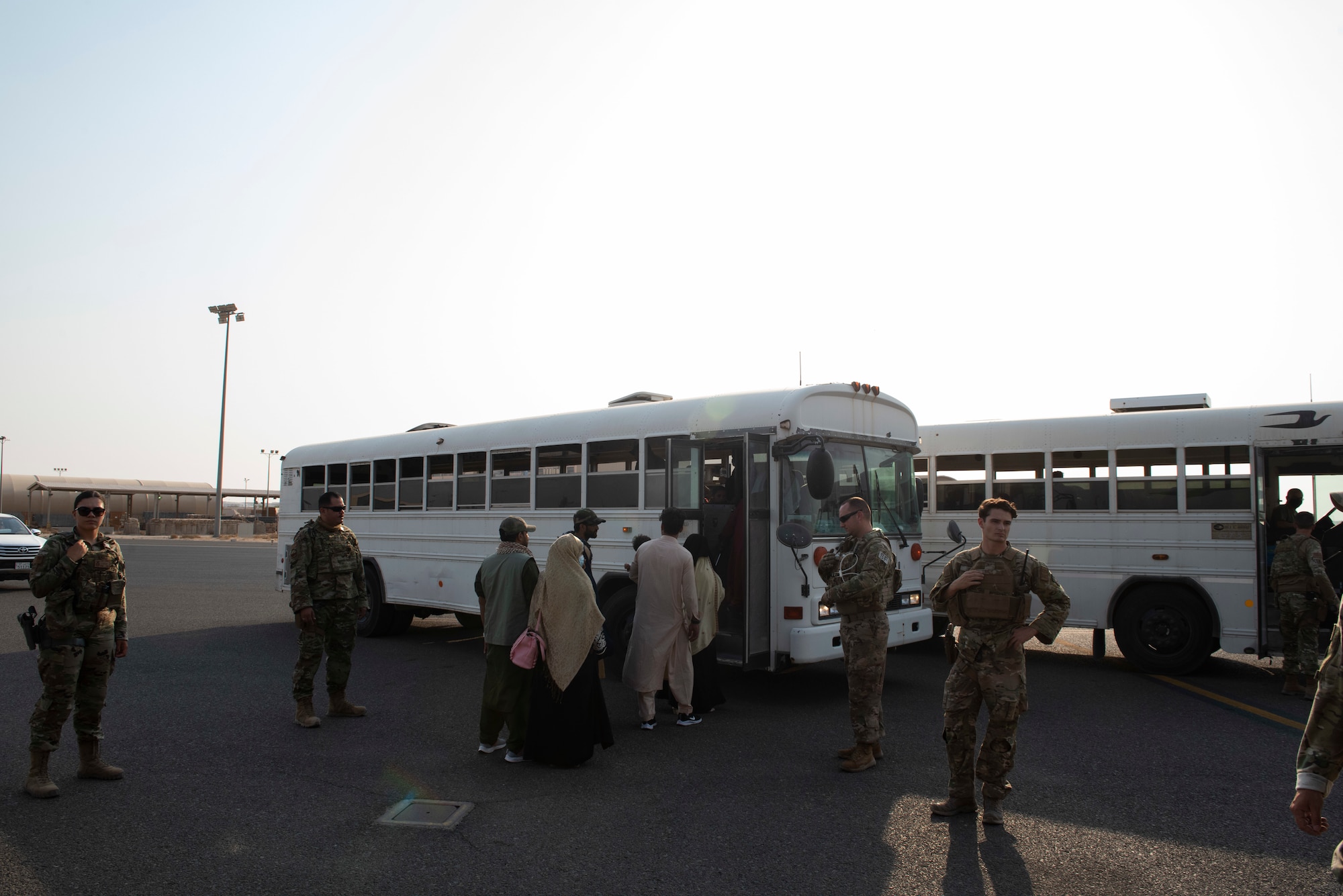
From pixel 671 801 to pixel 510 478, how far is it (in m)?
6.13

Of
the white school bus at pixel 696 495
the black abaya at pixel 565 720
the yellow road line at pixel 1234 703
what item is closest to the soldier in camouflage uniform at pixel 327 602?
the black abaya at pixel 565 720

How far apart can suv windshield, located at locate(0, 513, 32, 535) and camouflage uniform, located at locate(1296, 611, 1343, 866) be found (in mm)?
23371

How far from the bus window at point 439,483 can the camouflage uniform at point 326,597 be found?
159 inches

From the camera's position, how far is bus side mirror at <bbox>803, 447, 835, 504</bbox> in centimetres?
750

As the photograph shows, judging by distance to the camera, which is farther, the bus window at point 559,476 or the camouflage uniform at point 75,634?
the bus window at point 559,476

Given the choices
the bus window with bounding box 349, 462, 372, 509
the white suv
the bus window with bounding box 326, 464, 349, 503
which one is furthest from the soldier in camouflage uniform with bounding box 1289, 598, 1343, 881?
the white suv

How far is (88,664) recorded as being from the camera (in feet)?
18.7

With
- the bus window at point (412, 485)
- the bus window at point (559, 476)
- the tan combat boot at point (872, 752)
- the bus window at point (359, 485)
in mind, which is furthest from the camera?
the bus window at point (359, 485)

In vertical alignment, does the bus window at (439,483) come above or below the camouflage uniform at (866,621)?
above

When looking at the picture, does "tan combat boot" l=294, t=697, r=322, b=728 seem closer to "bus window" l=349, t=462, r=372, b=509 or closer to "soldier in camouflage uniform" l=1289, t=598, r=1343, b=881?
"bus window" l=349, t=462, r=372, b=509

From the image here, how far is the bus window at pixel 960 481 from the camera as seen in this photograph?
11.1 m

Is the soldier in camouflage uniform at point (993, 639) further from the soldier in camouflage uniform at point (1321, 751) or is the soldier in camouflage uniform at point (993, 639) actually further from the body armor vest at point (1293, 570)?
the body armor vest at point (1293, 570)

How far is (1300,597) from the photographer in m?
8.59

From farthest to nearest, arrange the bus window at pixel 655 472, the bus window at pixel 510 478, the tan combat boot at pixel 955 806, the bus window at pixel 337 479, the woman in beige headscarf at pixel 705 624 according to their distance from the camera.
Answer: the bus window at pixel 337 479
the bus window at pixel 510 478
the bus window at pixel 655 472
the woman in beige headscarf at pixel 705 624
the tan combat boot at pixel 955 806
